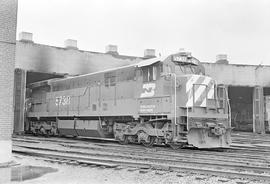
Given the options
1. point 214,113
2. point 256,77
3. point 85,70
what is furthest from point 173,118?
point 256,77

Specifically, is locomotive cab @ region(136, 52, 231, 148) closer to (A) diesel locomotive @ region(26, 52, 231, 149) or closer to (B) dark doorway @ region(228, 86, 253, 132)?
(A) diesel locomotive @ region(26, 52, 231, 149)

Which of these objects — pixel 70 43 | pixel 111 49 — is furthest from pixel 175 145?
pixel 111 49

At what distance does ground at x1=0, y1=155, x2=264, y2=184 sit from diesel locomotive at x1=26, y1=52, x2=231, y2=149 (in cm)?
457

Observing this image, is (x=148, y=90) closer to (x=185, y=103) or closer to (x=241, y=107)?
(x=185, y=103)

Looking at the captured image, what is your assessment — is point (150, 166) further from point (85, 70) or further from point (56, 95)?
point (85, 70)

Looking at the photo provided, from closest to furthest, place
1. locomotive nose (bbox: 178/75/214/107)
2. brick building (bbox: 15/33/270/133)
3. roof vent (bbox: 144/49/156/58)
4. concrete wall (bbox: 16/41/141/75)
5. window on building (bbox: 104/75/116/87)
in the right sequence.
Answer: locomotive nose (bbox: 178/75/214/107)
window on building (bbox: 104/75/116/87)
concrete wall (bbox: 16/41/141/75)
brick building (bbox: 15/33/270/133)
roof vent (bbox: 144/49/156/58)

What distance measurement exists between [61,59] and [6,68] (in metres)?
14.5

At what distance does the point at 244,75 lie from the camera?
26.5 meters

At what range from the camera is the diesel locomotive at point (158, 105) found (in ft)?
39.6

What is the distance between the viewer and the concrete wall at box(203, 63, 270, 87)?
26222mm

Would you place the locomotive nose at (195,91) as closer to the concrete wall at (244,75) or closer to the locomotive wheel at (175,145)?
the locomotive wheel at (175,145)

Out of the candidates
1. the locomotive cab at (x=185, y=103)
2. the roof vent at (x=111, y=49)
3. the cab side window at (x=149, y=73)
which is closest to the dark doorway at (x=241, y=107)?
the roof vent at (x=111, y=49)

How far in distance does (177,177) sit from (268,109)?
22876 mm

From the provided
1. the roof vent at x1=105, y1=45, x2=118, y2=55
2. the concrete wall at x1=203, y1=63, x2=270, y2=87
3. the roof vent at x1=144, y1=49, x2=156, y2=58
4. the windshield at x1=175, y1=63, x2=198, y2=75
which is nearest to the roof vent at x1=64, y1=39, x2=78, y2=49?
the roof vent at x1=105, y1=45, x2=118, y2=55
